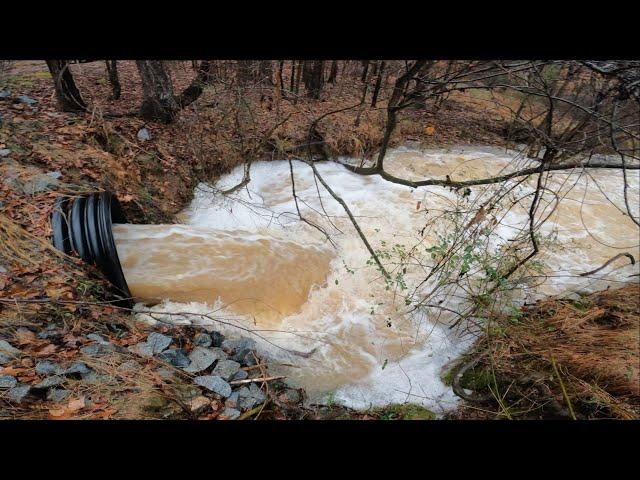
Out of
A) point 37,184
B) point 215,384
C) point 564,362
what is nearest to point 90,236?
point 37,184

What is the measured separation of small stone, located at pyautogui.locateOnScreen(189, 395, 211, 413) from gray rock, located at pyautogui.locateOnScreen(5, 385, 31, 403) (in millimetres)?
1071

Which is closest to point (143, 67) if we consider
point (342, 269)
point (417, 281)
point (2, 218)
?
point (2, 218)

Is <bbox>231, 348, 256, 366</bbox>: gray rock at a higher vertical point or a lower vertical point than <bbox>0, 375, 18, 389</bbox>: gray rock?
lower

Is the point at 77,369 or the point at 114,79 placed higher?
the point at 114,79

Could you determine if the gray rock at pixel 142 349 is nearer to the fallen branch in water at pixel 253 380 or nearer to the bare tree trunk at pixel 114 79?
the fallen branch in water at pixel 253 380

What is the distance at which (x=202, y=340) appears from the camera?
12.5 ft

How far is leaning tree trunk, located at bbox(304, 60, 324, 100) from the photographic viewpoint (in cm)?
949

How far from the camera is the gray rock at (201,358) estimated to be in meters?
3.39

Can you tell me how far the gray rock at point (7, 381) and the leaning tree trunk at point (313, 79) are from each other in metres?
8.46

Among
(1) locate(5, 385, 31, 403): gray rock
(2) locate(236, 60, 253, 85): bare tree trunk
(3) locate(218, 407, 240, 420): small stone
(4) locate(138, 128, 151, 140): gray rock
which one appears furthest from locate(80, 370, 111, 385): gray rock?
(2) locate(236, 60, 253, 85): bare tree trunk

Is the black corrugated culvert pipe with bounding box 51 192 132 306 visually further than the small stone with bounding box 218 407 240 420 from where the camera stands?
Yes

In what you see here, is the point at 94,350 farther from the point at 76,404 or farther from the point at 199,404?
the point at 199,404

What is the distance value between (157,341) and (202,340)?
1.43 ft

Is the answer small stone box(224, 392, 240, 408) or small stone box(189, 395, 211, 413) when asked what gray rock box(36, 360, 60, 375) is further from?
small stone box(224, 392, 240, 408)
